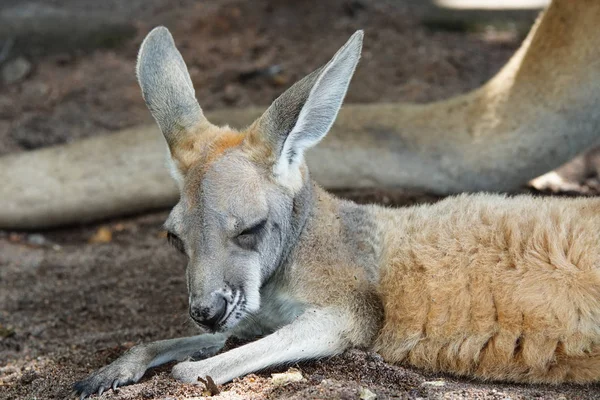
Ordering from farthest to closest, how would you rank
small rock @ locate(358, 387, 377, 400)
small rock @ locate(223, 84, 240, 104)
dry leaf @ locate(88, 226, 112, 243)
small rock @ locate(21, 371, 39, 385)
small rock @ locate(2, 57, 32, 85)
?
small rock @ locate(2, 57, 32, 85), small rock @ locate(223, 84, 240, 104), dry leaf @ locate(88, 226, 112, 243), small rock @ locate(21, 371, 39, 385), small rock @ locate(358, 387, 377, 400)

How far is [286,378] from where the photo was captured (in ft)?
13.6

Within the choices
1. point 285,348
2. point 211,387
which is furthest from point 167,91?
point 211,387

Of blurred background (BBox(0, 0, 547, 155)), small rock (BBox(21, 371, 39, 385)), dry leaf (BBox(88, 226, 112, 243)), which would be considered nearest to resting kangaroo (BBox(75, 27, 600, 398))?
small rock (BBox(21, 371, 39, 385))

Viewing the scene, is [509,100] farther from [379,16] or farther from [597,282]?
[379,16]

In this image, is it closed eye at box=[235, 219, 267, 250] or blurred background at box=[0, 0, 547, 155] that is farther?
blurred background at box=[0, 0, 547, 155]

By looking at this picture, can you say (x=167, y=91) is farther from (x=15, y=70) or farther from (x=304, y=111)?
(x=15, y=70)

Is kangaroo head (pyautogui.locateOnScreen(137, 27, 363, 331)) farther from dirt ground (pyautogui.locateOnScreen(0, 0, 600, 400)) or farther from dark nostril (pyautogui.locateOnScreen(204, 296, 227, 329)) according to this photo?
dirt ground (pyautogui.locateOnScreen(0, 0, 600, 400))

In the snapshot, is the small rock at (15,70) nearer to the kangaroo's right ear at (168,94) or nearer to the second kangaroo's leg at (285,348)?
the kangaroo's right ear at (168,94)

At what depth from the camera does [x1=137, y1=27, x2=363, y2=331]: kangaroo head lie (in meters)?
4.15

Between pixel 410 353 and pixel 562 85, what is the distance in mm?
2932

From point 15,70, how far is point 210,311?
22.7 feet

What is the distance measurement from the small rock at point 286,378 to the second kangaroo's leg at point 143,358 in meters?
0.70

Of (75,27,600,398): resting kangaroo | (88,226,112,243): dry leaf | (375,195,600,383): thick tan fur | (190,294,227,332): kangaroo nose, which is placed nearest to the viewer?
(190,294,227,332): kangaroo nose

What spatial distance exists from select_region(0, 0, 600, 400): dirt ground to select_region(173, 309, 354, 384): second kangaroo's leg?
0.08m
